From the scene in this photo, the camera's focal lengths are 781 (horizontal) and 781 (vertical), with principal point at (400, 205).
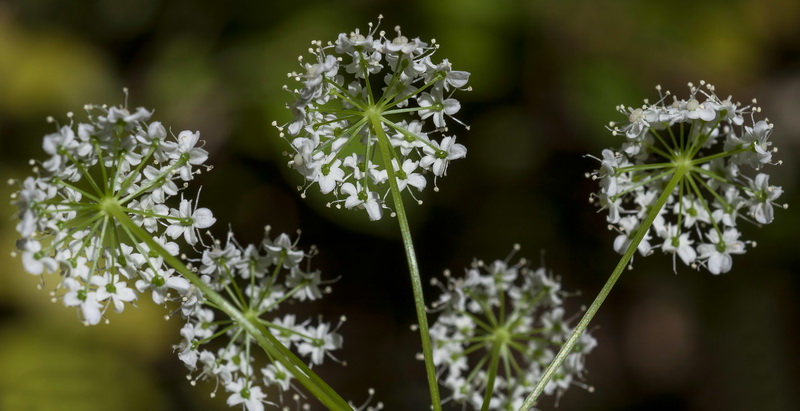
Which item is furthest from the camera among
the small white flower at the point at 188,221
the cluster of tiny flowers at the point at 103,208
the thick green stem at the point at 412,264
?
the small white flower at the point at 188,221

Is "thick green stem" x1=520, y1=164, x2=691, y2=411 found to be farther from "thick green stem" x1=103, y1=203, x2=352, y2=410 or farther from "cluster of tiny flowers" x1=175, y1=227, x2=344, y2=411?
"cluster of tiny flowers" x1=175, y1=227, x2=344, y2=411

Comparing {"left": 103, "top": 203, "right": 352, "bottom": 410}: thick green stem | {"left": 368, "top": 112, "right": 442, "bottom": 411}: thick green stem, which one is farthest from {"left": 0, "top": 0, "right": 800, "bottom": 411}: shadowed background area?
{"left": 103, "top": 203, "right": 352, "bottom": 410}: thick green stem

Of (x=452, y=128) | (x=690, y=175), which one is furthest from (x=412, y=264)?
(x=452, y=128)

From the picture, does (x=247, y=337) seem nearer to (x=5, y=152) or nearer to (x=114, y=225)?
(x=114, y=225)

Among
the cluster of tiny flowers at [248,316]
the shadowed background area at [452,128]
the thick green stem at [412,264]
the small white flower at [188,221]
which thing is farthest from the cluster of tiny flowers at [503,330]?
the shadowed background area at [452,128]

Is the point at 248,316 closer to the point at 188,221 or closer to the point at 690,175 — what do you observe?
the point at 188,221

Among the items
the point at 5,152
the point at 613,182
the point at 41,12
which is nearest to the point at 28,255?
the point at 613,182

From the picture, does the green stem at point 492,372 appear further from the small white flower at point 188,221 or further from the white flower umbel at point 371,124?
the small white flower at point 188,221
